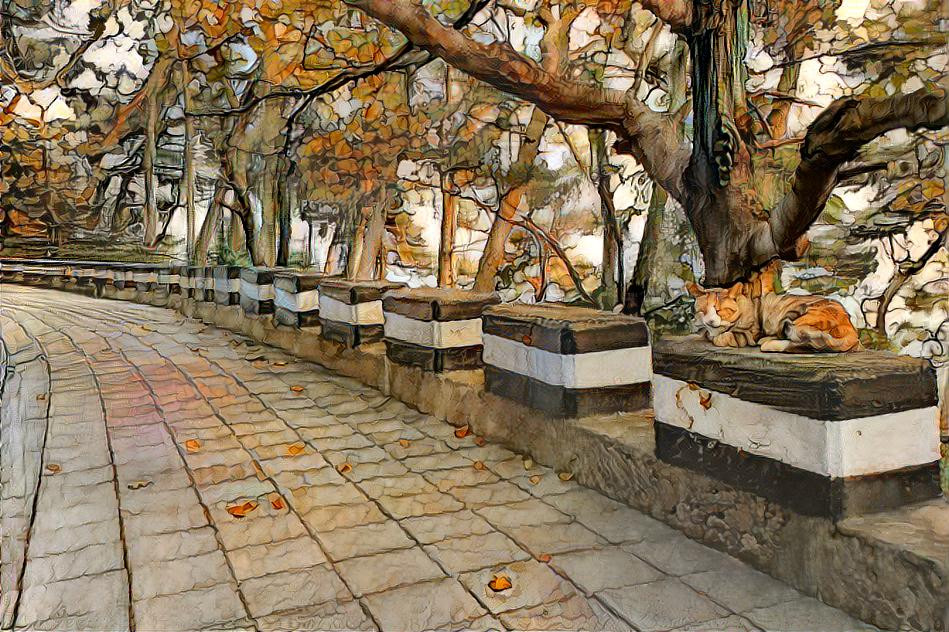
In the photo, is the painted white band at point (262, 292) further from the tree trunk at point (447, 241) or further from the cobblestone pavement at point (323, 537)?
the cobblestone pavement at point (323, 537)

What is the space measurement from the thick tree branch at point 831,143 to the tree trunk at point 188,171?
12071 millimetres

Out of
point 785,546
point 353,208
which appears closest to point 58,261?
point 353,208

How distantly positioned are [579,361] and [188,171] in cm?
1294

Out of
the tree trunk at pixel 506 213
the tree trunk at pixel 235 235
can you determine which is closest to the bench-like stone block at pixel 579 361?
the tree trunk at pixel 506 213

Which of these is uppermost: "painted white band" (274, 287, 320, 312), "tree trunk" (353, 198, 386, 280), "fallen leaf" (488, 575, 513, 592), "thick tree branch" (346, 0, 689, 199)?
"thick tree branch" (346, 0, 689, 199)

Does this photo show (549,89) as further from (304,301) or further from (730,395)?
(304,301)

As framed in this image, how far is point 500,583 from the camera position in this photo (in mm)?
2834

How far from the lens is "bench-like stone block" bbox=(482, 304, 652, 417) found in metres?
4.14

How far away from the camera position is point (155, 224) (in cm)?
1573

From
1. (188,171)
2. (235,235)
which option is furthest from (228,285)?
(188,171)

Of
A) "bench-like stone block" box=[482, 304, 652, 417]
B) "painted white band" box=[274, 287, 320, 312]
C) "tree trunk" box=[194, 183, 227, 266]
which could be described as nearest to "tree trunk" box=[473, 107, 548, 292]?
"painted white band" box=[274, 287, 320, 312]

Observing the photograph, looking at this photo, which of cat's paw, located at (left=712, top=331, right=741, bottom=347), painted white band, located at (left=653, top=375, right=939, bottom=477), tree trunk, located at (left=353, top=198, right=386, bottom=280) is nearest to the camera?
painted white band, located at (left=653, top=375, right=939, bottom=477)

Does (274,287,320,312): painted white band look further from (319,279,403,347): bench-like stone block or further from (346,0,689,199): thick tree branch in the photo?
(346,0,689,199): thick tree branch

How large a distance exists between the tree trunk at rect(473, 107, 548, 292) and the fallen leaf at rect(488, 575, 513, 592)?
8.81m
